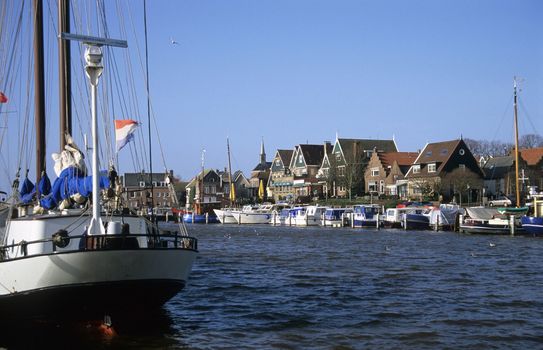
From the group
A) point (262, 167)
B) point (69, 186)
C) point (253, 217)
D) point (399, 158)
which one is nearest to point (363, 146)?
point (399, 158)

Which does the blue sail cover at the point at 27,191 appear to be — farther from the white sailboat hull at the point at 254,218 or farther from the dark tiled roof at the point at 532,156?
the dark tiled roof at the point at 532,156

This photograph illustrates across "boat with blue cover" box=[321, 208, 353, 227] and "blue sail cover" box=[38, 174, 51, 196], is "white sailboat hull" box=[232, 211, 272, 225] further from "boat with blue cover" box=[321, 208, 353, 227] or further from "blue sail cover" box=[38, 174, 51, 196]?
"blue sail cover" box=[38, 174, 51, 196]

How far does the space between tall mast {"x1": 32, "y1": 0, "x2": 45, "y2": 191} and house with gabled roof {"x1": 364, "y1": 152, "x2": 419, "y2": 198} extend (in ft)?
279

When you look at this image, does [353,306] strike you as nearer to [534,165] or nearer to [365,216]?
[365,216]

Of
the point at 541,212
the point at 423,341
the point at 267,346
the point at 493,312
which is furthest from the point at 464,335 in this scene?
the point at 541,212

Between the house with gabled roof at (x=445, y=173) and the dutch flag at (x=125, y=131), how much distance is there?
3040 inches

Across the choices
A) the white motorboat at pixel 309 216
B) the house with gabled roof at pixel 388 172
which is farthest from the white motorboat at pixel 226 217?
the house with gabled roof at pixel 388 172

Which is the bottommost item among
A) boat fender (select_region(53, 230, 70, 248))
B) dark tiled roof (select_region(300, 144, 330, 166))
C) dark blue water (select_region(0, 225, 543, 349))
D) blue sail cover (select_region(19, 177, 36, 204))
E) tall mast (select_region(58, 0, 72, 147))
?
dark blue water (select_region(0, 225, 543, 349))

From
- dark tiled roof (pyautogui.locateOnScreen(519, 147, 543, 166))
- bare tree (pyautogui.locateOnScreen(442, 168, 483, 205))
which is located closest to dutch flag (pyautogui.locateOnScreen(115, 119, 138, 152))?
bare tree (pyautogui.locateOnScreen(442, 168, 483, 205))

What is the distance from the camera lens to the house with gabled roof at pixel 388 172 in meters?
111

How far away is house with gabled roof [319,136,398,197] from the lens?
118625mm

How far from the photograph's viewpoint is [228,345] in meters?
16.8

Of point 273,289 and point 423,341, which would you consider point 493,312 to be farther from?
point 273,289

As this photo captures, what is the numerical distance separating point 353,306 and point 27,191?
11.1m
